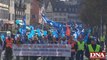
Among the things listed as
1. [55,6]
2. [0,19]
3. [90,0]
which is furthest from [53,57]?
[55,6]

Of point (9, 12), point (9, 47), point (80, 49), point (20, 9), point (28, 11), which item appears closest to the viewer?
point (80, 49)

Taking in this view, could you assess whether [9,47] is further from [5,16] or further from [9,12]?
[9,12]

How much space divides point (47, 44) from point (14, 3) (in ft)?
284

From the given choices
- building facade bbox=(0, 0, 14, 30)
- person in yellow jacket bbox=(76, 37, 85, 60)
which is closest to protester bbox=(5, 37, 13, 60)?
person in yellow jacket bbox=(76, 37, 85, 60)

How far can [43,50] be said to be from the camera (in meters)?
24.8

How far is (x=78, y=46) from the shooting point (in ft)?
80.4

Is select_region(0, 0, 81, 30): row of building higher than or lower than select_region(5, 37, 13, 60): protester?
higher

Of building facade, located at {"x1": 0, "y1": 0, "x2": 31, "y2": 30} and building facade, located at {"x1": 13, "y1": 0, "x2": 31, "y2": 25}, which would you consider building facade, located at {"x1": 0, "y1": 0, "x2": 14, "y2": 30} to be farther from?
building facade, located at {"x1": 13, "y1": 0, "x2": 31, "y2": 25}

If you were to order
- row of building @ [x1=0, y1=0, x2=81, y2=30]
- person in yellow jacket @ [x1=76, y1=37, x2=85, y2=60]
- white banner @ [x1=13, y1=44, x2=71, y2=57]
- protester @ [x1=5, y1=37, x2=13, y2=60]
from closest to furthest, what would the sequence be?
person in yellow jacket @ [x1=76, y1=37, x2=85, y2=60]
white banner @ [x1=13, y1=44, x2=71, y2=57]
protester @ [x1=5, y1=37, x2=13, y2=60]
row of building @ [x1=0, y1=0, x2=81, y2=30]

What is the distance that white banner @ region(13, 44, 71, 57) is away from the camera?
81.0 ft

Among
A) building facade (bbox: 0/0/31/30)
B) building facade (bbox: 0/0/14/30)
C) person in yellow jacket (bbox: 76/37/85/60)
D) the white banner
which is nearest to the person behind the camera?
person in yellow jacket (bbox: 76/37/85/60)

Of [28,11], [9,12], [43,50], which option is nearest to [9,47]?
[43,50]

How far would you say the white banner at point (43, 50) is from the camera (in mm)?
24688

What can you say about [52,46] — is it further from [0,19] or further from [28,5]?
[28,5]
